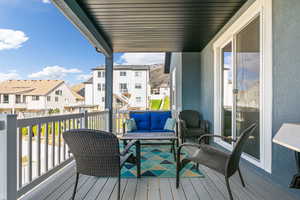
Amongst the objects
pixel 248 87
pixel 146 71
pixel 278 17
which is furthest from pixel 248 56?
pixel 146 71

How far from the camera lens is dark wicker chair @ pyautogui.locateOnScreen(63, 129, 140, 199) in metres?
1.84

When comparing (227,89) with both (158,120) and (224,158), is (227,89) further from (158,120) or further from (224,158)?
(224,158)

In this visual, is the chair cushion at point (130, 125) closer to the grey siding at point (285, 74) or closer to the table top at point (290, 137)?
the grey siding at point (285, 74)

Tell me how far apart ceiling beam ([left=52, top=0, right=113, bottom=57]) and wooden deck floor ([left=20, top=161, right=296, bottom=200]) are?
2.47 meters

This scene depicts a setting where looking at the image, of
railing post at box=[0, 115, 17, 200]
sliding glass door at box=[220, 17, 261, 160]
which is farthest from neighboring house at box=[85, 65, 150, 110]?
railing post at box=[0, 115, 17, 200]

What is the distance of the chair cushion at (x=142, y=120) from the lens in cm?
463

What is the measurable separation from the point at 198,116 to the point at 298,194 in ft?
11.2

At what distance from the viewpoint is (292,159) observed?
199 cm

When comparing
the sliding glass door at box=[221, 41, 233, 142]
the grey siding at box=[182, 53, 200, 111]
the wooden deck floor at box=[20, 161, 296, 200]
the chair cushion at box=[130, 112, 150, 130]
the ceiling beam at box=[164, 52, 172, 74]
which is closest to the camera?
the wooden deck floor at box=[20, 161, 296, 200]

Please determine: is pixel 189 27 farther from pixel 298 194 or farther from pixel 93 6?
pixel 298 194

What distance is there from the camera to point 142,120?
4.67 m

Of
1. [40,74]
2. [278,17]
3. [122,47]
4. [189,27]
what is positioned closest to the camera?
[278,17]

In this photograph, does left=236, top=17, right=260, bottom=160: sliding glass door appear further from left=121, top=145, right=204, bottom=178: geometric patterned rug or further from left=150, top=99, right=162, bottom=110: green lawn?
left=150, top=99, right=162, bottom=110: green lawn

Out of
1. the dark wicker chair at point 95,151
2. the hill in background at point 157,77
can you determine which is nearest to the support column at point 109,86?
the dark wicker chair at point 95,151
